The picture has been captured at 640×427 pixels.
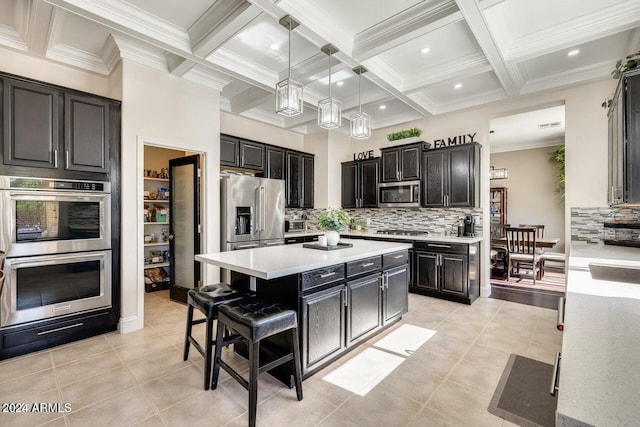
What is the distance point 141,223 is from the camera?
3.31m

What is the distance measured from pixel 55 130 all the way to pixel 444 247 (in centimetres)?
477

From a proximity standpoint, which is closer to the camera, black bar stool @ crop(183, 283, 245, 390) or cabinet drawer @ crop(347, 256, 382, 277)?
black bar stool @ crop(183, 283, 245, 390)

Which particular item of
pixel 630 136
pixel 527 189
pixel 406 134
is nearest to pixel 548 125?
pixel 527 189

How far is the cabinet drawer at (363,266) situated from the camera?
2.61 metres

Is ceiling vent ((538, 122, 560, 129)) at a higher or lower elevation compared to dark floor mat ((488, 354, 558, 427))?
higher

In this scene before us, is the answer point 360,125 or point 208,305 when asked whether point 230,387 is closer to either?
point 208,305

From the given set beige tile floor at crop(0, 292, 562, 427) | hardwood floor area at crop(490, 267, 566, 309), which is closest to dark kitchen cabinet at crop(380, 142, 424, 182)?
hardwood floor area at crop(490, 267, 566, 309)

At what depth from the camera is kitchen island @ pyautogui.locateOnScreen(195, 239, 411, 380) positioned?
2162 mm

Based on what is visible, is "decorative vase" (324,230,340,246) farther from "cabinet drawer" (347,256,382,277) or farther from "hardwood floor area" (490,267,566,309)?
"hardwood floor area" (490,267,566,309)

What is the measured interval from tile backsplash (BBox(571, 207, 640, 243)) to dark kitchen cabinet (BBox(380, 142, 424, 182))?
7.05ft

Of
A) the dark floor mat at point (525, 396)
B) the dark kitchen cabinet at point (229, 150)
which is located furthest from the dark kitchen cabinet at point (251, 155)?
the dark floor mat at point (525, 396)

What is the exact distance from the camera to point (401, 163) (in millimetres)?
5102

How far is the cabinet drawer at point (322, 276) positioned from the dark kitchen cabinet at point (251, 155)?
2860 mm

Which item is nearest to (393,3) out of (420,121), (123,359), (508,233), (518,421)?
(420,121)
